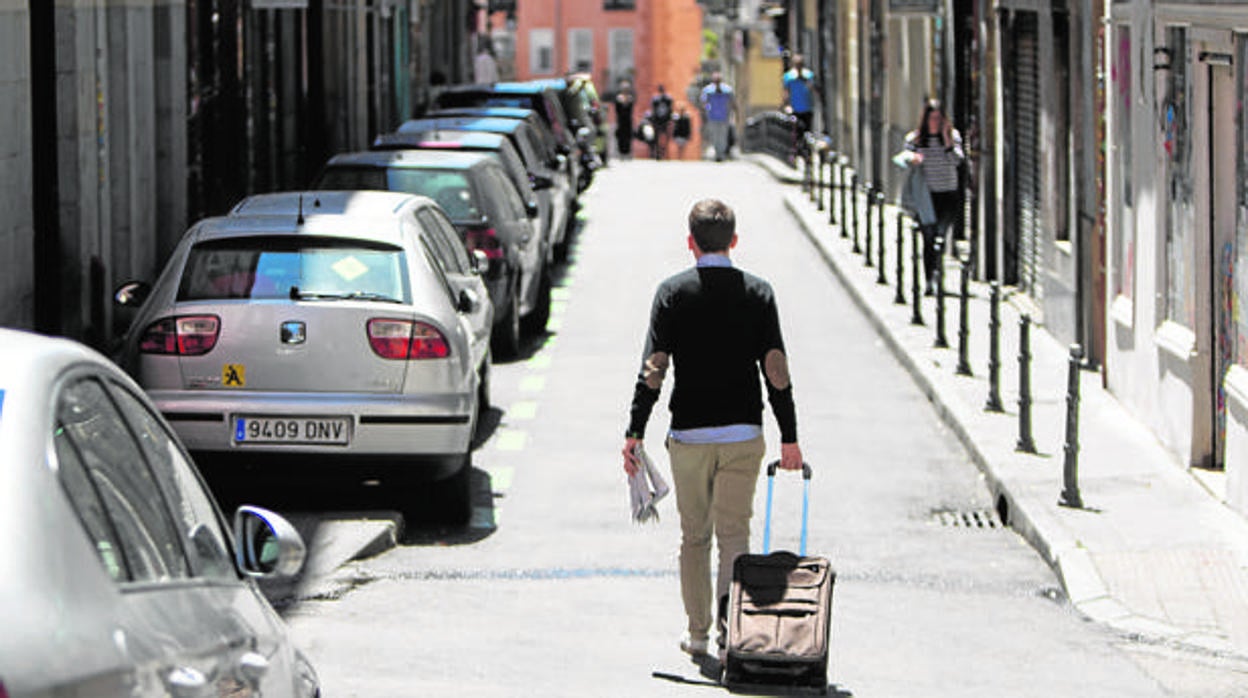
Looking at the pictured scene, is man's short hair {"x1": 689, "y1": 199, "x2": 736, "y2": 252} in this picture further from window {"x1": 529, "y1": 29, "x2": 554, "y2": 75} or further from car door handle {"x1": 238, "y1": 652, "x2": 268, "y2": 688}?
window {"x1": 529, "y1": 29, "x2": 554, "y2": 75}

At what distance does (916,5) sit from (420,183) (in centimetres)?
1018

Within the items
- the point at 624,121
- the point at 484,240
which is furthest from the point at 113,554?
the point at 624,121

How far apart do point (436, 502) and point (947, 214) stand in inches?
496

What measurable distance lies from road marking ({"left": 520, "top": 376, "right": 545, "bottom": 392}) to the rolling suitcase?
9.74m

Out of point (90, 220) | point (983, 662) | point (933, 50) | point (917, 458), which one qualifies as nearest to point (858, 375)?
point (917, 458)

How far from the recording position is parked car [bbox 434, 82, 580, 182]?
32.2 m

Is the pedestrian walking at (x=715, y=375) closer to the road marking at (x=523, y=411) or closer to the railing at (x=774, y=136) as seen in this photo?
the road marking at (x=523, y=411)

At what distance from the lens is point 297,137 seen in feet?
104

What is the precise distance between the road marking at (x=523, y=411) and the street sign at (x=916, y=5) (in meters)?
11.4

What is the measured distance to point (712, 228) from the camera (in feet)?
29.4

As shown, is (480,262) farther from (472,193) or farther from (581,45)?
(581,45)

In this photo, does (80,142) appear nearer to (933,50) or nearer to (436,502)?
(436,502)

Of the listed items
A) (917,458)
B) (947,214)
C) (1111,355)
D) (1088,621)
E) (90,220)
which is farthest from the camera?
(947,214)

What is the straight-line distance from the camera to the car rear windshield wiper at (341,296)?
1216cm
